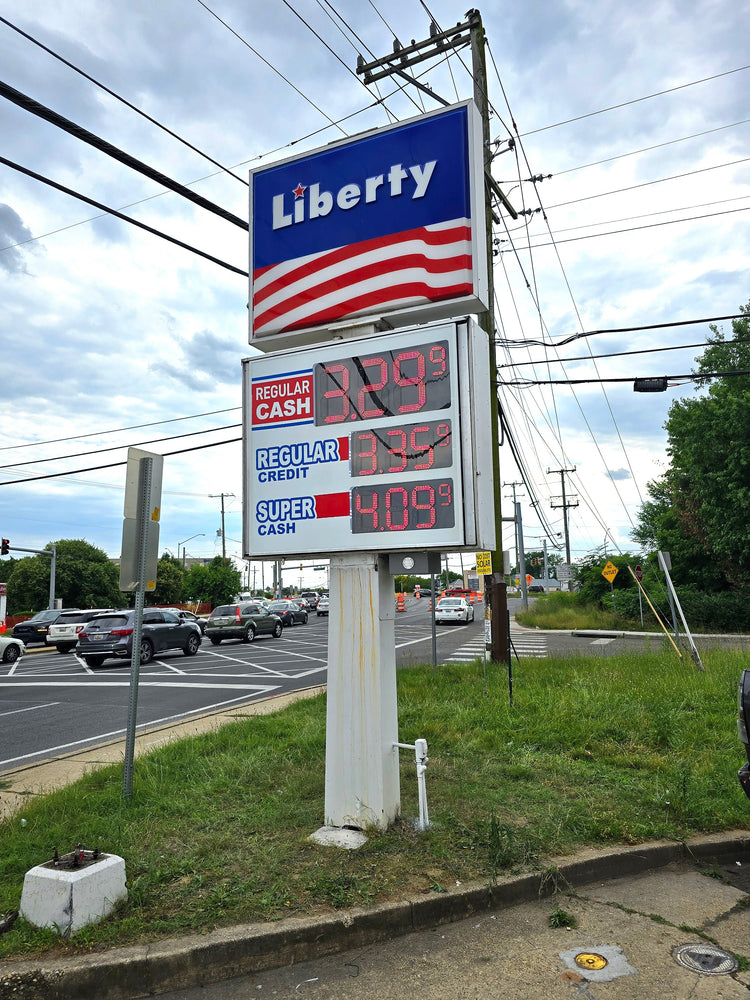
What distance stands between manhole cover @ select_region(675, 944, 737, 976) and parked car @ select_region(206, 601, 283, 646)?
2576 cm

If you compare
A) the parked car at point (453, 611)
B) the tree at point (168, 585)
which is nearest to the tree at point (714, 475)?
the parked car at point (453, 611)

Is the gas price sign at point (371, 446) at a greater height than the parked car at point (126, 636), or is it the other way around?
the gas price sign at point (371, 446)

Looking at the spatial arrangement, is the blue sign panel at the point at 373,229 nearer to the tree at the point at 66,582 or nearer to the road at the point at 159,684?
the road at the point at 159,684

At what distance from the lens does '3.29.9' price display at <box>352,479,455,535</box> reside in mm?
4930

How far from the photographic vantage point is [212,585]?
6888 cm

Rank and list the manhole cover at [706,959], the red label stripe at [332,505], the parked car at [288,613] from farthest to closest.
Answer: the parked car at [288,613] → the red label stripe at [332,505] → the manhole cover at [706,959]

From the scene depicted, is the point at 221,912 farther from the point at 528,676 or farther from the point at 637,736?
the point at 528,676

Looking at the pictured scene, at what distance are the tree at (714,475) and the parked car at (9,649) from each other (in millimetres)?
26268

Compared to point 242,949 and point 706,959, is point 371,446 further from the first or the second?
point 706,959

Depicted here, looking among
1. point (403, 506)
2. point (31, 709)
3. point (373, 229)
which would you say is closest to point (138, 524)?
point (403, 506)

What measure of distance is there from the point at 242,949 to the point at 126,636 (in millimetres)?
18354

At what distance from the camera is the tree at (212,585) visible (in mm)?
69012

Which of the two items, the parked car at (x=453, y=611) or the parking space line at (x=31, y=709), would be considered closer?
the parking space line at (x=31, y=709)

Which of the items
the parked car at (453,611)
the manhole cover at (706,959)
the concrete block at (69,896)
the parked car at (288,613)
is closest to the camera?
the manhole cover at (706,959)
